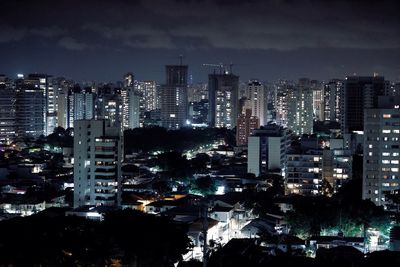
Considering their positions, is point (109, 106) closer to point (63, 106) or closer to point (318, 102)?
point (63, 106)

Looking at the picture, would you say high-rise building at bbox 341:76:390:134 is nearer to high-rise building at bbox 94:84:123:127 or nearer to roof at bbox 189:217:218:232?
high-rise building at bbox 94:84:123:127

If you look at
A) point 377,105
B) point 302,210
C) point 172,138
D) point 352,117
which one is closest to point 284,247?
point 302,210

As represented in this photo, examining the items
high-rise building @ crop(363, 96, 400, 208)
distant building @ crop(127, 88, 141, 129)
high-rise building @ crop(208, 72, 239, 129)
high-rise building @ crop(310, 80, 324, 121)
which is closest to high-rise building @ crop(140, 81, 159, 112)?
high-rise building @ crop(208, 72, 239, 129)

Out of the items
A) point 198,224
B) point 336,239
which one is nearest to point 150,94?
point 198,224

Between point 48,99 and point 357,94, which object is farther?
point 48,99

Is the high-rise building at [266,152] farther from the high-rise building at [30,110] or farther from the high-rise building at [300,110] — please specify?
the high-rise building at [300,110]
